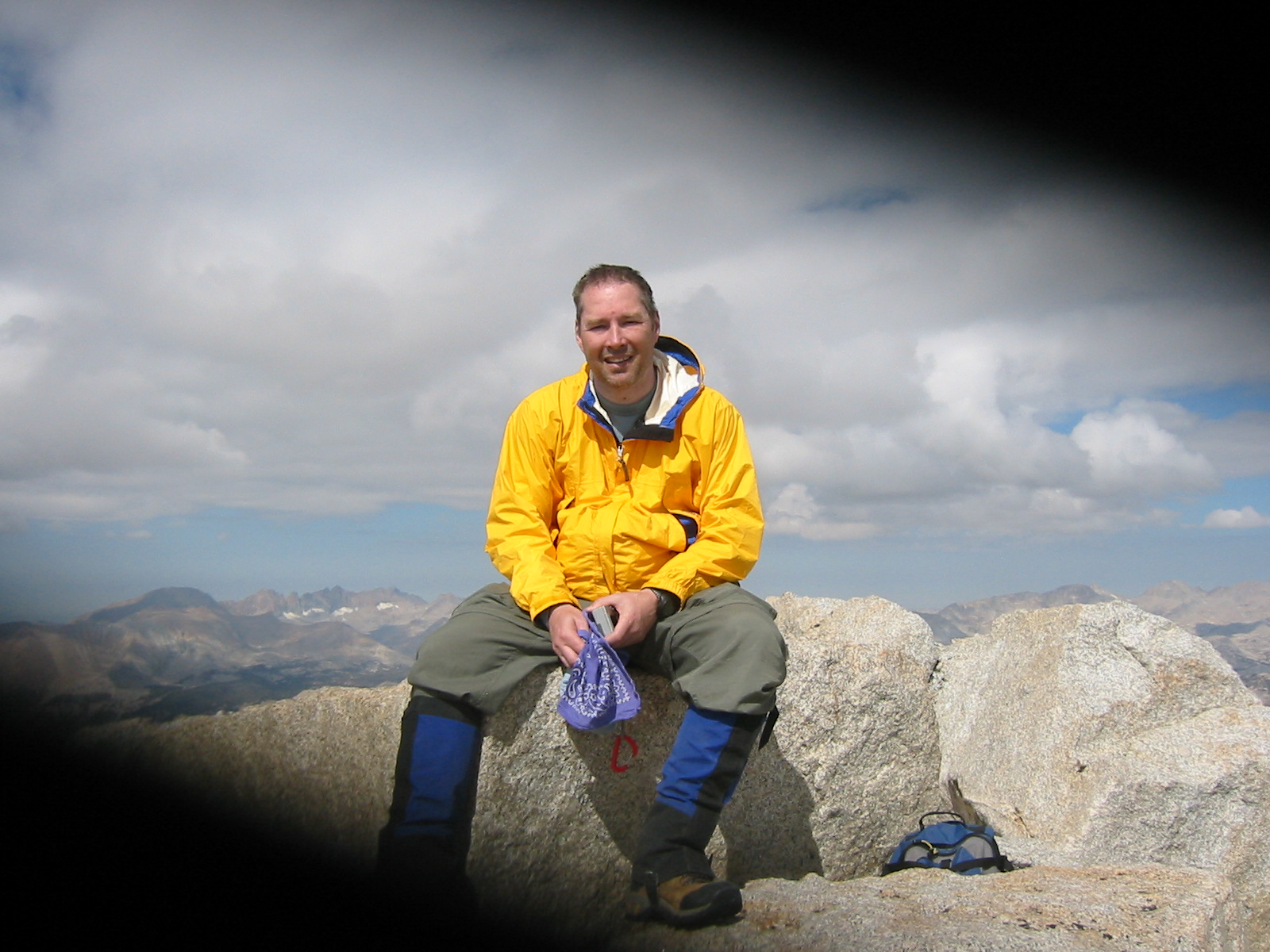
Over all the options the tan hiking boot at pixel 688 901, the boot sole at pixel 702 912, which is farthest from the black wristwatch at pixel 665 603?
the boot sole at pixel 702 912

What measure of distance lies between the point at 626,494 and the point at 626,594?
70 centimetres

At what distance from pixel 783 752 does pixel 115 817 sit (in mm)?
4302

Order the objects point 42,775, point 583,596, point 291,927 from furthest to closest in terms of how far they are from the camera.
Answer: point 583,596
point 291,927
point 42,775

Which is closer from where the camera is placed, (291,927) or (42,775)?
(42,775)

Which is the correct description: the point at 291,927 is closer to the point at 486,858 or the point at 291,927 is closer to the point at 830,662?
the point at 486,858

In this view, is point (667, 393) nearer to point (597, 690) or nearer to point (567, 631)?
point (567, 631)

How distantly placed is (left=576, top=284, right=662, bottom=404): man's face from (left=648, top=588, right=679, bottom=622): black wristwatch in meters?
1.27

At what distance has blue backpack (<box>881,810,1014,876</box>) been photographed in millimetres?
5375

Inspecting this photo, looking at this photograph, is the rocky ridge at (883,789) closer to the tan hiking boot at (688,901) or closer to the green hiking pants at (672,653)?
the tan hiking boot at (688,901)

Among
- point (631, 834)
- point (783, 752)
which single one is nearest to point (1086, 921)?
point (783, 752)

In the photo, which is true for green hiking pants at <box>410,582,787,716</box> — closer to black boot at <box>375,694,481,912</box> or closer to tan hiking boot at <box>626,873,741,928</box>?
black boot at <box>375,694,481,912</box>

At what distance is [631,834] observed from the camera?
5.03 meters

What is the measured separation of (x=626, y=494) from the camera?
5.11 m

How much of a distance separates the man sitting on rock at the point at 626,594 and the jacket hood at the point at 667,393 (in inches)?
0.4
